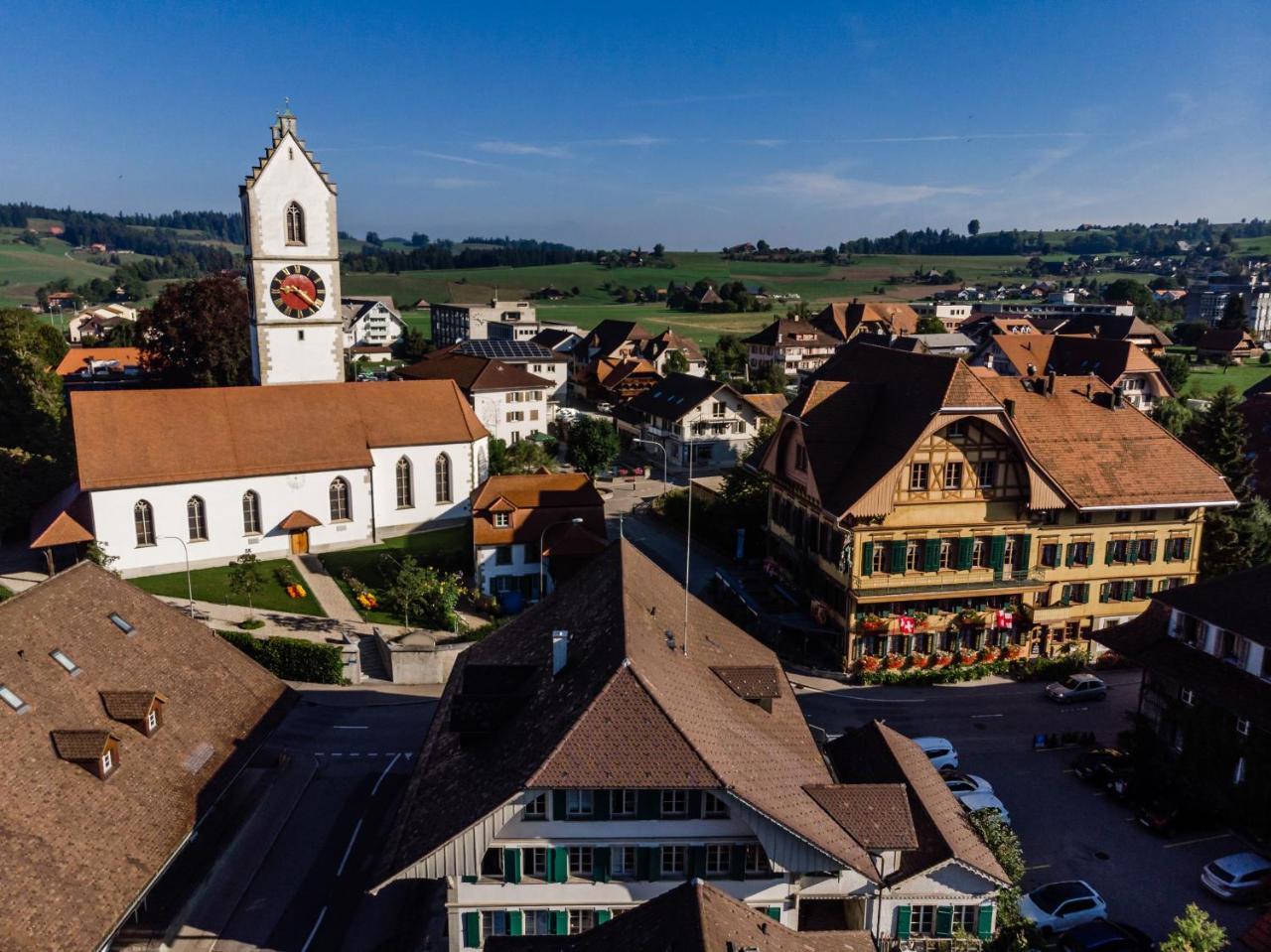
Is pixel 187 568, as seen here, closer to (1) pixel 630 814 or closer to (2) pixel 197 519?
(2) pixel 197 519

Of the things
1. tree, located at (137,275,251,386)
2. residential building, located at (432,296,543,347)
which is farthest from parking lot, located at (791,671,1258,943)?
Answer: residential building, located at (432,296,543,347)

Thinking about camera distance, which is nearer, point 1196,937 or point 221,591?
point 1196,937

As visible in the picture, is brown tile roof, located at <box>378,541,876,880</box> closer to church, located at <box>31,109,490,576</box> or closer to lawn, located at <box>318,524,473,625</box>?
lawn, located at <box>318,524,473,625</box>

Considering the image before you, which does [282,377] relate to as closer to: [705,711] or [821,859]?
[705,711]

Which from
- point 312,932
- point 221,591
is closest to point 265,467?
point 221,591

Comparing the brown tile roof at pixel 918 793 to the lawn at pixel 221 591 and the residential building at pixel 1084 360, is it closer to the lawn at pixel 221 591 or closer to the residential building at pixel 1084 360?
the lawn at pixel 221 591

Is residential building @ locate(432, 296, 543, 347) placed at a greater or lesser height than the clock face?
lesser

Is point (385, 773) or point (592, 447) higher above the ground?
point (592, 447)
